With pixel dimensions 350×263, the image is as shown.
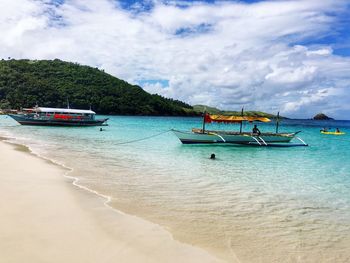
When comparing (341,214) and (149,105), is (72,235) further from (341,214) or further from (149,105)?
(149,105)

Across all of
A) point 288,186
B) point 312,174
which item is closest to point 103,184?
point 288,186

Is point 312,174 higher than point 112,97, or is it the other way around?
point 112,97

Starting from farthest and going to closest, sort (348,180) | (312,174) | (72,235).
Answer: (312,174) < (348,180) < (72,235)

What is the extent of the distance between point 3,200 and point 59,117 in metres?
48.7

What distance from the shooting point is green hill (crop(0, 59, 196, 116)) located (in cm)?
11425

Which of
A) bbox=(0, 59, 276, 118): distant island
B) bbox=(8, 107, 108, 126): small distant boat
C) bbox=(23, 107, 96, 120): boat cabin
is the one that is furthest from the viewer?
bbox=(0, 59, 276, 118): distant island

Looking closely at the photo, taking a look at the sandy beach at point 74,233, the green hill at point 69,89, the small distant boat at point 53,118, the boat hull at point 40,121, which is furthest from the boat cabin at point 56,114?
the green hill at point 69,89

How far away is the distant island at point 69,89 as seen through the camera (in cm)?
11416

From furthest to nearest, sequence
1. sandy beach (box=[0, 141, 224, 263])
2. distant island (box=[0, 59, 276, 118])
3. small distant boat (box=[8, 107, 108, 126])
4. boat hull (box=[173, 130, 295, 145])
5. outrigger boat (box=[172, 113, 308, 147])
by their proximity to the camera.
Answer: distant island (box=[0, 59, 276, 118])
small distant boat (box=[8, 107, 108, 126])
outrigger boat (box=[172, 113, 308, 147])
boat hull (box=[173, 130, 295, 145])
sandy beach (box=[0, 141, 224, 263])

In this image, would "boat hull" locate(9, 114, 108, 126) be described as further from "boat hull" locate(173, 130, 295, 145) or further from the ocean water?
the ocean water

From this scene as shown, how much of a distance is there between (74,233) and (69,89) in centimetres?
12860

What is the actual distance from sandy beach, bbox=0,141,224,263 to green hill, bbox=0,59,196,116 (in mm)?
104916

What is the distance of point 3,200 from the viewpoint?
8.86 meters

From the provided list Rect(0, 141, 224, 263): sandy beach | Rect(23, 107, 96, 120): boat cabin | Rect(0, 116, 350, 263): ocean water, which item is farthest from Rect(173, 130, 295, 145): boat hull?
Rect(23, 107, 96, 120): boat cabin
